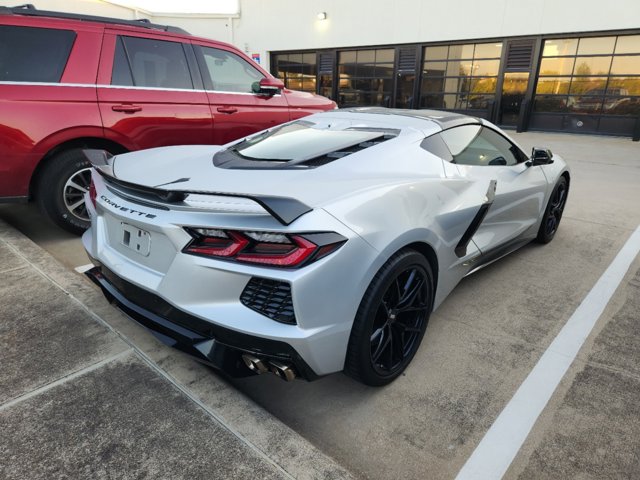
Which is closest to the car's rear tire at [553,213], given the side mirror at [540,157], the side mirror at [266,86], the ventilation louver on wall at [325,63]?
the side mirror at [540,157]

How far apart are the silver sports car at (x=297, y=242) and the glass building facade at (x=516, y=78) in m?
14.6

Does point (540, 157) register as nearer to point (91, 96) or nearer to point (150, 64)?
point (150, 64)

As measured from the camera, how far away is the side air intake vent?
1.81 m

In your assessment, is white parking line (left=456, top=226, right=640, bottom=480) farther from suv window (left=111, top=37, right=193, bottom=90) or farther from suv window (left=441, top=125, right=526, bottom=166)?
suv window (left=111, top=37, right=193, bottom=90)

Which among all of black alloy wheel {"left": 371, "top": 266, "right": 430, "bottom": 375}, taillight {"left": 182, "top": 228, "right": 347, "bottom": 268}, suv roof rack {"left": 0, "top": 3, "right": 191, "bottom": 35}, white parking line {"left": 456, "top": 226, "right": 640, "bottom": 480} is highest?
suv roof rack {"left": 0, "top": 3, "right": 191, "bottom": 35}

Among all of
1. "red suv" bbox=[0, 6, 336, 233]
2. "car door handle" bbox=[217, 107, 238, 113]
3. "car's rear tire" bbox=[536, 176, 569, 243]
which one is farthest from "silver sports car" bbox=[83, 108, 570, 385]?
"car door handle" bbox=[217, 107, 238, 113]

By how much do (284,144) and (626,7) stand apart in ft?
49.7

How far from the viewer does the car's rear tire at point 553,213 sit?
4379 mm

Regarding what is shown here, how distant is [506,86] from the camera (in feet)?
52.8

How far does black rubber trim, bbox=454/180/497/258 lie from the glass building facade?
1426 cm

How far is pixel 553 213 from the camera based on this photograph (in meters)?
4.58

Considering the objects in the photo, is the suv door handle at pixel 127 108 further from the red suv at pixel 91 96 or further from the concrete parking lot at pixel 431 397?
the concrete parking lot at pixel 431 397

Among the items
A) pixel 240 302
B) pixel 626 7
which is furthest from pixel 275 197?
pixel 626 7

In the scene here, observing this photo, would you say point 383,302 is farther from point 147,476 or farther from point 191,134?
point 191,134
